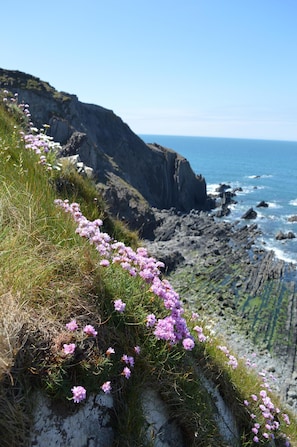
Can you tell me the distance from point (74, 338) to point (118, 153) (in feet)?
240

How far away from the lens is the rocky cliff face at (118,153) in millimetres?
55969

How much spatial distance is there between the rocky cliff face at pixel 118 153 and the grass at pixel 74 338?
48.7 m

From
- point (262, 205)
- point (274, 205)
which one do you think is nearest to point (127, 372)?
point (262, 205)

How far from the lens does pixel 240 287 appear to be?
34.3m

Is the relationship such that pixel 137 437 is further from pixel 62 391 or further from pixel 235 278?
pixel 235 278

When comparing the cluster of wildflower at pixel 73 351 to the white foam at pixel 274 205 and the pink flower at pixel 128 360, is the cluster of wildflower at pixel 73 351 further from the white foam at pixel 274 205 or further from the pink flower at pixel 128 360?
the white foam at pixel 274 205

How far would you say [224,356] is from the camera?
5.54 m

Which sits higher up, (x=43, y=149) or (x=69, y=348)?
(x=43, y=149)

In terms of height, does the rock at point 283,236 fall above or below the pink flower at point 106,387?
below

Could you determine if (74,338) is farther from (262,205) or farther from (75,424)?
(262,205)

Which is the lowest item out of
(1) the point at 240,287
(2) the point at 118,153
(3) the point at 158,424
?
(1) the point at 240,287

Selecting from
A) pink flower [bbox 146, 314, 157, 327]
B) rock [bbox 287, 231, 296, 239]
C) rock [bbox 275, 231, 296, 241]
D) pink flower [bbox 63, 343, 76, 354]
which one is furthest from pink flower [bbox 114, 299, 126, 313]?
rock [bbox 287, 231, 296, 239]

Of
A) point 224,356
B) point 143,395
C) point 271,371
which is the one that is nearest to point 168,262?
point 271,371

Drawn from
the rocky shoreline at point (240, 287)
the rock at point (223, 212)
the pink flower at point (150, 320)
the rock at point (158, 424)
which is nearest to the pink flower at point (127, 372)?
the rock at point (158, 424)
